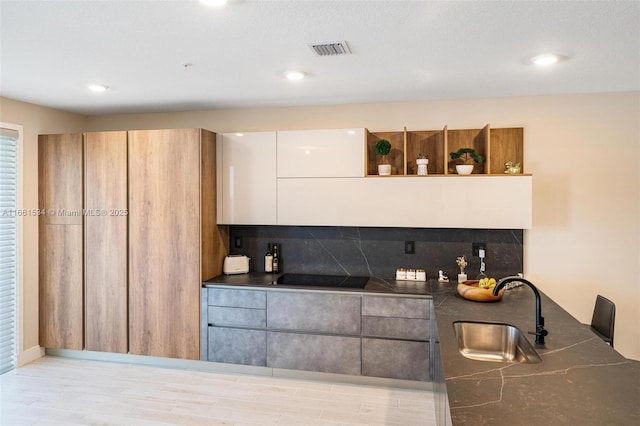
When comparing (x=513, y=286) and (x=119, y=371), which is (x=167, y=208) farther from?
(x=513, y=286)

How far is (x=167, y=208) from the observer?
364 centimetres

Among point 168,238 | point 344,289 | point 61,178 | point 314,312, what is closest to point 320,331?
point 314,312

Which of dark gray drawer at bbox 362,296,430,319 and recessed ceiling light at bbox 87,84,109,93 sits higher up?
recessed ceiling light at bbox 87,84,109,93

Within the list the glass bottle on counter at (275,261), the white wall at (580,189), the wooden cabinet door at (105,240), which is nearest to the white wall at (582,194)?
the white wall at (580,189)

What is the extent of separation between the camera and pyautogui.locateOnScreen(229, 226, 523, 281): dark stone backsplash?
3586mm

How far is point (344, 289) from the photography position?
3.35 metres

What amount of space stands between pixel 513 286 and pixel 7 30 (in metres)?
3.79

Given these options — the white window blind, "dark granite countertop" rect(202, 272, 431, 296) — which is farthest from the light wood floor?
"dark granite countertop" rect(202, 272, 431, 296)

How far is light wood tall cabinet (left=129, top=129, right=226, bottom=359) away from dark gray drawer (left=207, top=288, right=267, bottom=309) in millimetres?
147

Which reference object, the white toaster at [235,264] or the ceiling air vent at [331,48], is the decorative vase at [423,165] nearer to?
the ceiling air vent at [331,48]

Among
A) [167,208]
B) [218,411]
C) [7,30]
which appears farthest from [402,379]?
[7,30]

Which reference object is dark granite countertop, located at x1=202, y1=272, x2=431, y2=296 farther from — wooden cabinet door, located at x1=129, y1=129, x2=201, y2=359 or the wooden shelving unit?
the wooden shelving unit

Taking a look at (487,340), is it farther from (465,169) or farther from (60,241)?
(60,241)

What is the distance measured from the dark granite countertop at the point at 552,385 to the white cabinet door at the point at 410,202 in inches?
50.2
